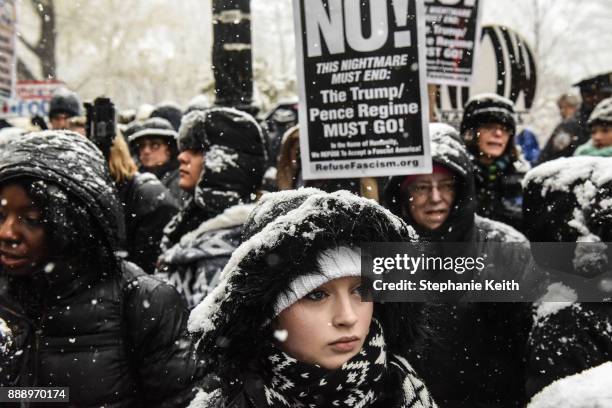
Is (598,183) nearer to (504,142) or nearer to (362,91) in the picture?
(362,91)

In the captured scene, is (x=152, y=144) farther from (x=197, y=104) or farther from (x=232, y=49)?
(x=232, y=49)

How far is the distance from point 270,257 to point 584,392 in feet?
2.39

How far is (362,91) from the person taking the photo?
1.70 meters

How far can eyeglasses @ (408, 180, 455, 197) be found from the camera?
1.78 m

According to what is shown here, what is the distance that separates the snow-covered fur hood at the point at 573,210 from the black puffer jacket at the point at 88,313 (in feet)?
3.28

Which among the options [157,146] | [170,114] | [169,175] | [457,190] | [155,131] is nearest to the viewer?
[457,190]

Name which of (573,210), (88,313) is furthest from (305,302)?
(573,210)

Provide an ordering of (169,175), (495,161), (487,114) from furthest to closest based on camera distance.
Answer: (169,175) → (495,161) → (487,114)

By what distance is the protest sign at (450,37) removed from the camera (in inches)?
73.4

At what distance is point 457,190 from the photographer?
197 cm

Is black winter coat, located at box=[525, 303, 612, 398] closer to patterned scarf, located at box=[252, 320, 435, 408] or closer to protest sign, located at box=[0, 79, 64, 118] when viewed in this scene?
patterned scarf, located at box=[252, 320, 435, 408]

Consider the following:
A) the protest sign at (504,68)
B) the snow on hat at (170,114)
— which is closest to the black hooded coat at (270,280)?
the protest sign at (504,68)

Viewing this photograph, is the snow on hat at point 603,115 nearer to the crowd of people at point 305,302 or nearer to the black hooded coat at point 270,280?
the crowd of people at point 305,302

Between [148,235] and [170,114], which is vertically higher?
[170,114]
